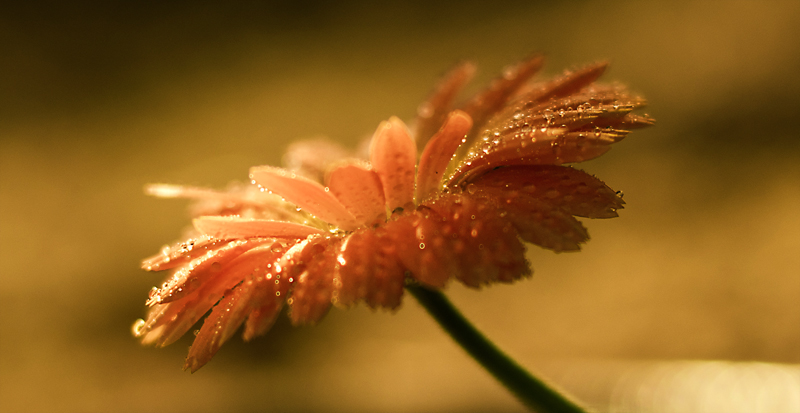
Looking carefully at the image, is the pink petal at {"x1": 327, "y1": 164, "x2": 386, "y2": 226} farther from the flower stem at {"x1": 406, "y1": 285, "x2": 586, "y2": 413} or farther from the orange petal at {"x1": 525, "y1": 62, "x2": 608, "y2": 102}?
the orange petal at {"x1": 525, "y1": 62, "x2": 608, "y2": 102}

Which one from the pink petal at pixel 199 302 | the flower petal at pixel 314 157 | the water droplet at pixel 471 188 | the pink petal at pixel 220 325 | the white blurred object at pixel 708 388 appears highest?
the flower petal at pixel 314 157

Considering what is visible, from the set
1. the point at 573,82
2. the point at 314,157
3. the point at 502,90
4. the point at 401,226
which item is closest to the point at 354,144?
the point at 314,157

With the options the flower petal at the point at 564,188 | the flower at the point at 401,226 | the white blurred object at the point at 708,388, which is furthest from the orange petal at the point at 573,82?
the white blurred object at the point at 708,388

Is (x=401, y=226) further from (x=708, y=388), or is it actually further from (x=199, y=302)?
(x=708, y=388)

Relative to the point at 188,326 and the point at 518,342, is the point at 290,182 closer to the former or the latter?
the point at 188,326

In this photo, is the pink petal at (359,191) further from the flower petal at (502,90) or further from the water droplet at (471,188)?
the flower petal at (502,90)

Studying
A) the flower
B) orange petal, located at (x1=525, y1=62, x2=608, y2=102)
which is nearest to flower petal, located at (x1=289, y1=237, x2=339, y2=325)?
the flower
